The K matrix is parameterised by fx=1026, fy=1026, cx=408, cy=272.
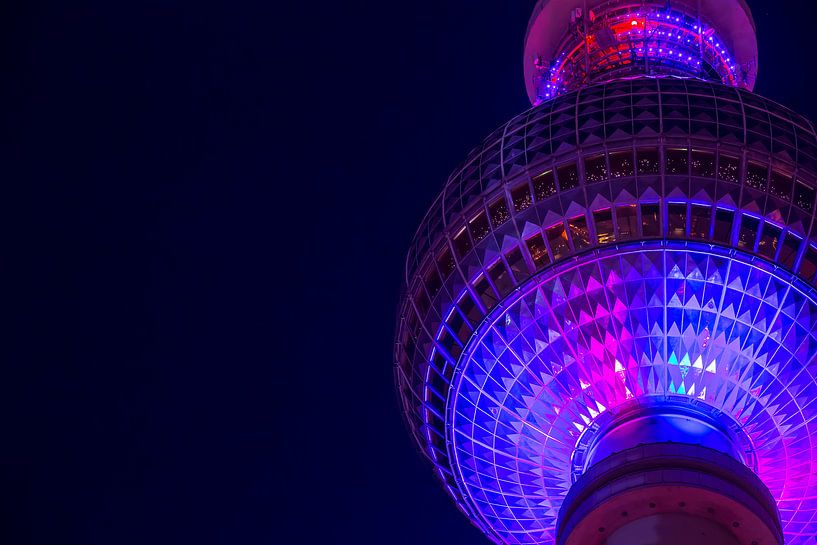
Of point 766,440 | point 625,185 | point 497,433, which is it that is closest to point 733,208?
point 625,185

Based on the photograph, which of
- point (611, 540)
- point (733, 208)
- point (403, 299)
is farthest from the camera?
point (403, 299)

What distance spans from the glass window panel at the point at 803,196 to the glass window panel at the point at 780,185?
14 cm

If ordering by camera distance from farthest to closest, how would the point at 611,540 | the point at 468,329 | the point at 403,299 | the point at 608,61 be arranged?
the point at 608,61 → the point at 403,299 → the point at 468,329 → the point at 611,540

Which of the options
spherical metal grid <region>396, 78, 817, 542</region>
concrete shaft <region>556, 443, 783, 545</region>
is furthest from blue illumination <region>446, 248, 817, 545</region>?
concrete shaft <region>556, 443, 783, 545</region>

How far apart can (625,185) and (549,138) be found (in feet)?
7.61

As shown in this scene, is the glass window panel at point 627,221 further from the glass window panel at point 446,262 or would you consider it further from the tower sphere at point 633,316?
the glass window panel at point 446,262

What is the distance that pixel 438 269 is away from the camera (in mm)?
23969

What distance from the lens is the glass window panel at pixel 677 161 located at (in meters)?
22.0

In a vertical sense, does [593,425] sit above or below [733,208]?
below

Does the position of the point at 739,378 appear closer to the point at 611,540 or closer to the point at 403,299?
the point at 611,540

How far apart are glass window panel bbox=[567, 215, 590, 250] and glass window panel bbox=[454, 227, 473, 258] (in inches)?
98.2

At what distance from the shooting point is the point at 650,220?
2167cm

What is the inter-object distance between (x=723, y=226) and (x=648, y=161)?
213cm

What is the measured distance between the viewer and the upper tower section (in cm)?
3095
